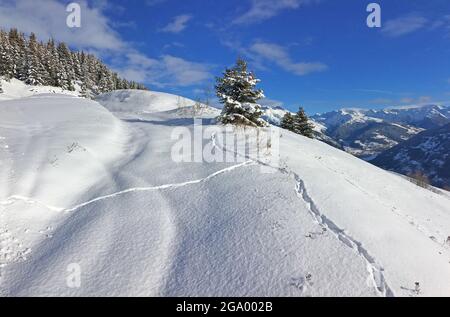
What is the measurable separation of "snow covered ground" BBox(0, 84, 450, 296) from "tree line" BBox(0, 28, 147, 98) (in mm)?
56723

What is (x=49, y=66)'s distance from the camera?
81.8m

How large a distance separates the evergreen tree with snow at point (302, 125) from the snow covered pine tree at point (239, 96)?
21.8m

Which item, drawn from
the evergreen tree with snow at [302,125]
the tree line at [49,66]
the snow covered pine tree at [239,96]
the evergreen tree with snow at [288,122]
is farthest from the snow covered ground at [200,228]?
the tree line at [49,66]

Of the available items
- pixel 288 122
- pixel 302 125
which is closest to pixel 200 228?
pixel 302 125

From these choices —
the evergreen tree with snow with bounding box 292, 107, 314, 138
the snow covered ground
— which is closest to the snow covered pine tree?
the snow covered ground

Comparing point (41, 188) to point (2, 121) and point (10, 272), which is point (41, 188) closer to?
point (10, 272)

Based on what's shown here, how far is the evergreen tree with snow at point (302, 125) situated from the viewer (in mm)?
37562

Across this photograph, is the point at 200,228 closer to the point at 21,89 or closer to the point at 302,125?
the point at 302,125

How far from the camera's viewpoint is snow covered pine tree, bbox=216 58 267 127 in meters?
15.7

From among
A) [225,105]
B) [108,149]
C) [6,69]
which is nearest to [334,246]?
[108,149]

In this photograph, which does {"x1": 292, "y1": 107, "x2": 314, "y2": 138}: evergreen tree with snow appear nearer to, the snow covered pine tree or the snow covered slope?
the snow covered pine tree

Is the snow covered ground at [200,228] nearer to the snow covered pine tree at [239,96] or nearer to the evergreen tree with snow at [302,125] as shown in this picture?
the snow covered pine tree at [239,96]

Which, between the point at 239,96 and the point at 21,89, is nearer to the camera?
the point at 239,96

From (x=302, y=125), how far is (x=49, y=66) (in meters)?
69.9
